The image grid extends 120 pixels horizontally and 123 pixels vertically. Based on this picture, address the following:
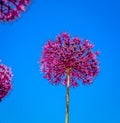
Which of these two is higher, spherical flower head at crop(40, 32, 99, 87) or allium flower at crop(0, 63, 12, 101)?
spherical flower head at crop(40, 32, 99, 87)

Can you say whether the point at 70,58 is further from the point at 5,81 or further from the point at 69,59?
the point at 5,81

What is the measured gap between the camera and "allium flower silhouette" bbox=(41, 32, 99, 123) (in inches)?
781

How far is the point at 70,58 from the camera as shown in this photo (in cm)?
1995

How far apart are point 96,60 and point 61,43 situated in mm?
2450

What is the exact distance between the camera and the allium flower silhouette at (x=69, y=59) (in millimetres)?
19844

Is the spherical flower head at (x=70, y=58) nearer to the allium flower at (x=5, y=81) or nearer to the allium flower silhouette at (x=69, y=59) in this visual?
the allium flower silhouette at (x=69, y=59)

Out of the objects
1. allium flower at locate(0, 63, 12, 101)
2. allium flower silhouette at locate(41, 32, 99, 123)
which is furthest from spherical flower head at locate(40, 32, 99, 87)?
allium flower at locate(0, 63, 12, 101)

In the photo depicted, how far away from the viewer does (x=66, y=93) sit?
20016mm

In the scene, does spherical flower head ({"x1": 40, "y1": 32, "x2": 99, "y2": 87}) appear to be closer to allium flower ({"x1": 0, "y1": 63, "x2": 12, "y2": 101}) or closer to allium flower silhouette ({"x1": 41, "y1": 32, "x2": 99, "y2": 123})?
allium flower silhouette ({"x1": 41, "y1": 32, "x2": 99, "y2": 123})

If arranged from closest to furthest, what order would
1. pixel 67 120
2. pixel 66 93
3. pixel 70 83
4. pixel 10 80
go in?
pixel 10 80
pixel 67 120
pixel 66 93
pixel 70 83

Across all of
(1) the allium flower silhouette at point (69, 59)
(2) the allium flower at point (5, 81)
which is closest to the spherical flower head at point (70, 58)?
(1) the allium flower silhouette at point (69, 59)

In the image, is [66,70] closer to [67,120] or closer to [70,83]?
[70,83]

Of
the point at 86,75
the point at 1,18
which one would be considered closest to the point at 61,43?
the point at 86,75

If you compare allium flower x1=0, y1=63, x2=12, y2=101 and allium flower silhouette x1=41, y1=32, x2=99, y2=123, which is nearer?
allium flower x1=0, y1=63, x2=12, y2=101
